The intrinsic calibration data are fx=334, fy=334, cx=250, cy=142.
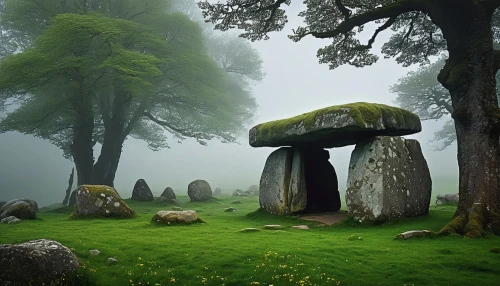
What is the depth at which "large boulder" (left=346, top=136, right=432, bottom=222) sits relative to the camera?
10.2 metres

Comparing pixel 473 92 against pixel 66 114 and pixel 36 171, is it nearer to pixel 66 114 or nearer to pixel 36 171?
pixel 66 114

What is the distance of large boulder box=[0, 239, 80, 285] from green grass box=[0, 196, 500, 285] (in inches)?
17.3

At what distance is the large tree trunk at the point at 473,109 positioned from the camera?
873 cm

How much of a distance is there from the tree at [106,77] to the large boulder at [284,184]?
32.5 ft

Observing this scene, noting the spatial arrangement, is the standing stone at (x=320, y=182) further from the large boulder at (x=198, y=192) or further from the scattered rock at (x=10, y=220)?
the scattered rock at (x=10, y=220)

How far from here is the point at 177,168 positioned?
9806 cm

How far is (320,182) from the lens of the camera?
15.3 meters

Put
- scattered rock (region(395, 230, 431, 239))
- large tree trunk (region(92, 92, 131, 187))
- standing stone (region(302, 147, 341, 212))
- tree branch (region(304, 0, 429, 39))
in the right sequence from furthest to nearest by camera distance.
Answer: large tree trunk (region(92, 92, 131, 187)), standing stone (region(302, 147, 341, 212)), tree branch (region(304, 0, 429, 39)), scattered rock (region(395, 230, 431, 239))

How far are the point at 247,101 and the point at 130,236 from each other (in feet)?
95.7

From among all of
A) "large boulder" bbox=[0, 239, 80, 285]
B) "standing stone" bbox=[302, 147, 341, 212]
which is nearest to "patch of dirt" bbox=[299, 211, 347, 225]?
"standing stone" bbox=[302, 147, 341, 212]

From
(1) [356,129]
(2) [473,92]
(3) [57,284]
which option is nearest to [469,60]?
(2) [473,92]

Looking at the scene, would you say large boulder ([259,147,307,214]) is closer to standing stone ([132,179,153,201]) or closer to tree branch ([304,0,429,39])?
tree branch ([304,0,429,39])

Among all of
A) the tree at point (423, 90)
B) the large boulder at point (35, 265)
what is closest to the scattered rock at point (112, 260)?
the large boulder at point (35, 265)

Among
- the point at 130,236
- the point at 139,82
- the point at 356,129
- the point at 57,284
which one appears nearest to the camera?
the point at 57,284
